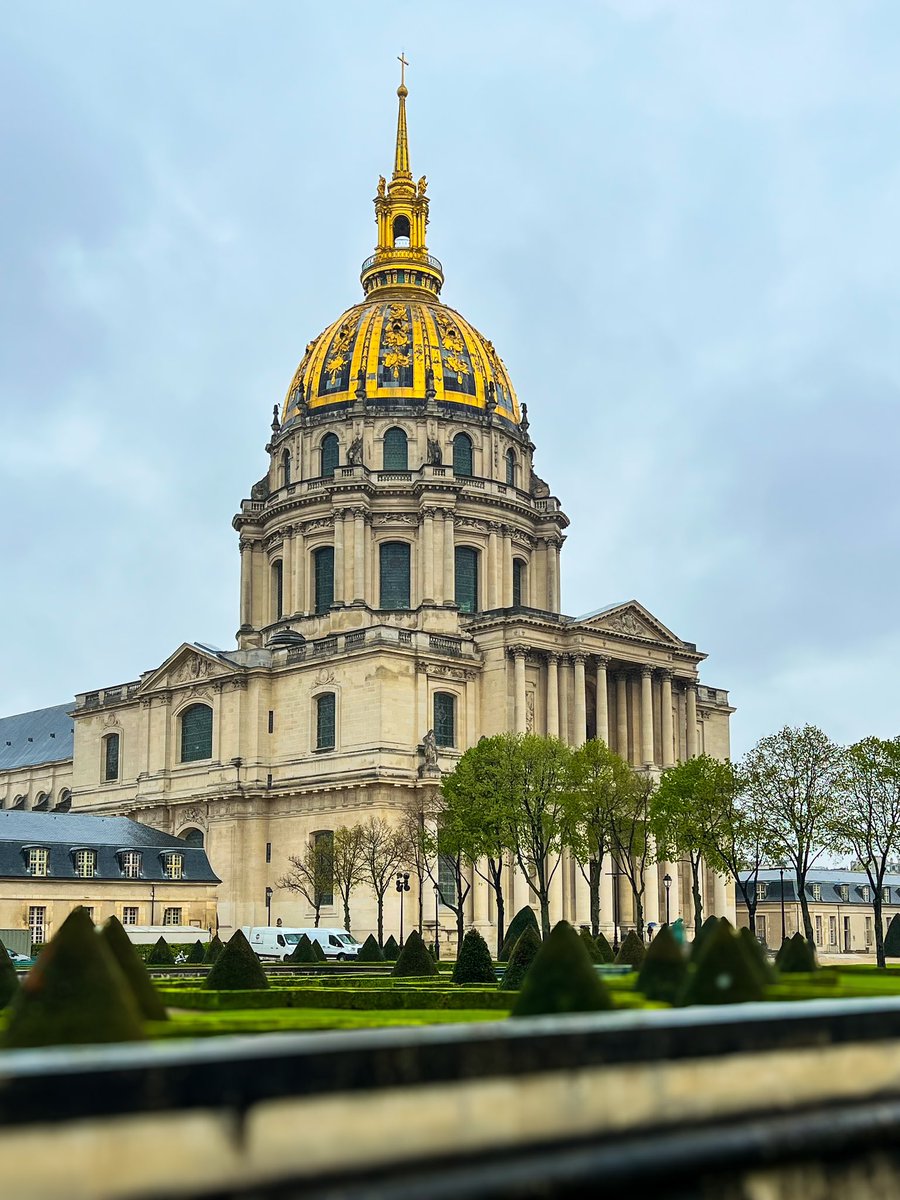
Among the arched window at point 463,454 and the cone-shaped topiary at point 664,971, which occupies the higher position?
the arched window at point 463,454

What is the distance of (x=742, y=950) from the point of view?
16.0 metres

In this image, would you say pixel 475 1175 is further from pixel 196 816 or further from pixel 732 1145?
pixel 196 816

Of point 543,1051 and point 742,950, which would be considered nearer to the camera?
point 543,1051

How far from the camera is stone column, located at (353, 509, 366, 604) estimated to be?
3494 inches

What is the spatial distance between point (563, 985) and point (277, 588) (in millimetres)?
82791

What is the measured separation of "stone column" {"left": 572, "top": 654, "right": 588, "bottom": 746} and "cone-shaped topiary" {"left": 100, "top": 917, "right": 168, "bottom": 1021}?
5970 centimetres

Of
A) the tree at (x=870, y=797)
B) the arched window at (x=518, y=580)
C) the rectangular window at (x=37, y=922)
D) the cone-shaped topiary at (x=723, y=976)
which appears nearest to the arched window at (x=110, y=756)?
the rectangular window at (x=37, y=922)

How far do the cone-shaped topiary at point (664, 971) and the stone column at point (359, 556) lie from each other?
69585mm

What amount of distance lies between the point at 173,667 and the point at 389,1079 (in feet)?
261

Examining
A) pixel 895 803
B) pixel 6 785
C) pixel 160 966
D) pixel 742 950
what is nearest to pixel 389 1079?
pixel 742 950

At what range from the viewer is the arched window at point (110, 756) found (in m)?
92.4

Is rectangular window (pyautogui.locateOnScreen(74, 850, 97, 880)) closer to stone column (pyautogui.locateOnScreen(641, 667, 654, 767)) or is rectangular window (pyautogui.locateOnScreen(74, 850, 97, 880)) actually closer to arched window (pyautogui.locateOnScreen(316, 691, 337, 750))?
arched window (pyautogui.locateOnScreen(316, 691, 337, 750))

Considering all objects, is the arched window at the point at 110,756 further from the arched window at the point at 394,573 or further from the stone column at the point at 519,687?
the stone column at the point at 519,687

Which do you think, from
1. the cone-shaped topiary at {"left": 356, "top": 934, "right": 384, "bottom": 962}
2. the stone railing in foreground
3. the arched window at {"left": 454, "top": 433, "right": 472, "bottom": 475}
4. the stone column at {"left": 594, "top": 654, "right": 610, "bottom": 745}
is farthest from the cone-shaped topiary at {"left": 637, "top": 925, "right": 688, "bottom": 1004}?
the arched window at {"left": 454, "top": 433, "right": 472, "bottom": 475}
